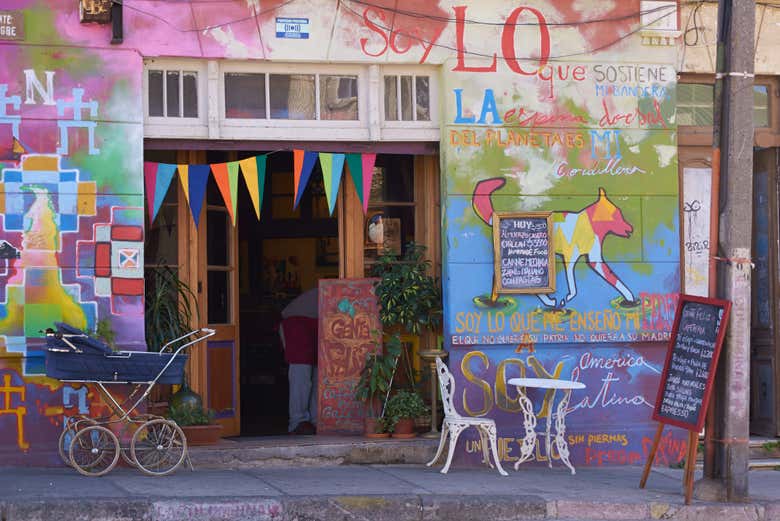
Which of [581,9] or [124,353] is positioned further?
[581,9]

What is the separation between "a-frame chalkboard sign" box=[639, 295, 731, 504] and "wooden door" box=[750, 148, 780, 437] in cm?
267

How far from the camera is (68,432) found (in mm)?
9398

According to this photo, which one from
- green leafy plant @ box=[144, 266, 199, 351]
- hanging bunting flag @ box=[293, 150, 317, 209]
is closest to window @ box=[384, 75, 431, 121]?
hanging bunting flag @ box=[293, 150, 317, 209]

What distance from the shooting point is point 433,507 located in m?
8.51

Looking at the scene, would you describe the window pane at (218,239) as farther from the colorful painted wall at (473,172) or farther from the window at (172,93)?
the colorful painted wall at (473,172)

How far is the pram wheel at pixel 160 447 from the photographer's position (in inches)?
370

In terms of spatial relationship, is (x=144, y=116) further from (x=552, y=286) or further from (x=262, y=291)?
(x=262, y=291)

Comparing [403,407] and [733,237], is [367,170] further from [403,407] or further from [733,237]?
[733,237]

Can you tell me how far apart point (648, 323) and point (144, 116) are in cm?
495

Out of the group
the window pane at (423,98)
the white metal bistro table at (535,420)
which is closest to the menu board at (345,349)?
the white metal bistro table at (535,420)

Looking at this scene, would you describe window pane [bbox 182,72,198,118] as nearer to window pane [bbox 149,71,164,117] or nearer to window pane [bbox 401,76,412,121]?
window pane [bbox 149,71,164,117]

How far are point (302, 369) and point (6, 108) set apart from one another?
403 centimetres

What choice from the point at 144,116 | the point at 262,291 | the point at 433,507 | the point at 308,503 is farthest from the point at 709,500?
the point at 262,291

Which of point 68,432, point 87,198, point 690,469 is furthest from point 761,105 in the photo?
point 68,432
